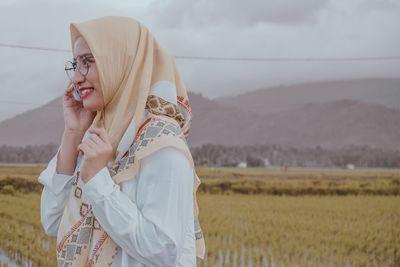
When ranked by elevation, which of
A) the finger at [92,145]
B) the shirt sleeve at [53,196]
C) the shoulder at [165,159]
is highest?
the finger at [92,145]

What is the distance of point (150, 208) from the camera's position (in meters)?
0.77

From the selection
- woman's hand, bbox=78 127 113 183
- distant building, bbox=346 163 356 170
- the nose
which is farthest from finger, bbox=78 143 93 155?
distant building, bbox=346 163 356 170

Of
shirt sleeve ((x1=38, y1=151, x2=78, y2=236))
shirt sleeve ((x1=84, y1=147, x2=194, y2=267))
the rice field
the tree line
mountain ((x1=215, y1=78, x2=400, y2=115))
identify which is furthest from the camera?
mountain ((x1=215, y1=78, x2=400, y2=115))

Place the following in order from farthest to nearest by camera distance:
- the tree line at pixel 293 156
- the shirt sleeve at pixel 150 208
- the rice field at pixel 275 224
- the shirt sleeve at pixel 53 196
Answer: the tree line at pixel 293 156, the rice field at pixel 275 224, the shirt sleeve at pixel 53 196, the shirt sleeve at pixel 150 208

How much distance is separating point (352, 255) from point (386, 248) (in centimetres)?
23

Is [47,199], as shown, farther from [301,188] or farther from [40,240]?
[301,188]

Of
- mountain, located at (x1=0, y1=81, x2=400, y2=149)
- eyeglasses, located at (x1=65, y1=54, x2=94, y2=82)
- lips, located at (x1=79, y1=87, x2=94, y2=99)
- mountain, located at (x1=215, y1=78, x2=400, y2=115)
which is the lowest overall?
mountain, located at (x1=0, y1=81, x2=400, y2=149)

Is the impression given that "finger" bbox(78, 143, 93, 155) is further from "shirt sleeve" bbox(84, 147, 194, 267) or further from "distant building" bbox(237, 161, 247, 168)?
"distant building" bbox(237, 161, 247, 168)

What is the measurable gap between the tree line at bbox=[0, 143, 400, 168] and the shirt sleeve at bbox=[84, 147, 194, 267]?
3.09 m

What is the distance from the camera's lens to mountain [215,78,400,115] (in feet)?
13.2

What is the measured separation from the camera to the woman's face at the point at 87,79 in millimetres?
833

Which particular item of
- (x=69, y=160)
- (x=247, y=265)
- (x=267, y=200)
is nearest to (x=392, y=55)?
(x=267, y=200)

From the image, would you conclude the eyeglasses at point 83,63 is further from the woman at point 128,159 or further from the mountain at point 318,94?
the mountain at point 318,94

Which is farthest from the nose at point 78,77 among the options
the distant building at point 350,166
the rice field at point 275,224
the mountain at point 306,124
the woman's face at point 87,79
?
the distant building at point 350,166
